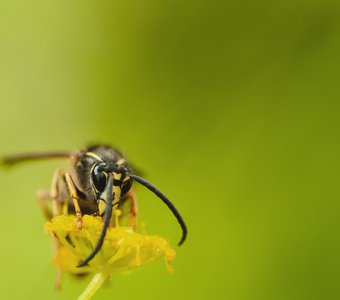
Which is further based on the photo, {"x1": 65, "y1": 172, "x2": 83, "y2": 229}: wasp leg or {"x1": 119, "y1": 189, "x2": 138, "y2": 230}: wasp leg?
{"x1": 119, "y1": 189, "x2": 138, "y2": 230}: wasp leg

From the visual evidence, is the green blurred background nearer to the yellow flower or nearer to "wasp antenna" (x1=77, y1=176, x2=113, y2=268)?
the yellow flower

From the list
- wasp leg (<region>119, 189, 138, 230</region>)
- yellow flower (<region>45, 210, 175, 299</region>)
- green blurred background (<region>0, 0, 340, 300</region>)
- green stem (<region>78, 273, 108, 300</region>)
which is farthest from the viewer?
green blurred background (<region>0, 0, 340, 300</region>)

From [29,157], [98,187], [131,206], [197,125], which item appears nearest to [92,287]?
[98,187]

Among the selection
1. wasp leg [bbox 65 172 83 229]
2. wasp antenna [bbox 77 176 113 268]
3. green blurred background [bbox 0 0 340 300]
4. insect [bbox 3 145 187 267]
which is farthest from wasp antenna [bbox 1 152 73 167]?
green blurred background [bbox 0 0 340 300]

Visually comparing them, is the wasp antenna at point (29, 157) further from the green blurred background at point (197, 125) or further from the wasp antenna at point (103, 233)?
the green blurred background at point (197, 125)

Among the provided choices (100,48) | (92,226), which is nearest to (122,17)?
(100,48)

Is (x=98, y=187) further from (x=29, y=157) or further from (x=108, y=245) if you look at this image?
(x=29, y=157)

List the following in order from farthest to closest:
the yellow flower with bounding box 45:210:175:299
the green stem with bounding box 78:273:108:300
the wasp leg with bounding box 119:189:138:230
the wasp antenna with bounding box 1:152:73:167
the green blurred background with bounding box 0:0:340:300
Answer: the green blurred background with bounding box 0:0:340:300, the wasp antenna with bounding box 1:152:73:167, the wasp leg with bounding box 119:189:138:230, the yellow flower with bounding box 45:210:175:299, the green stem with bounding box 78:273:108:300
